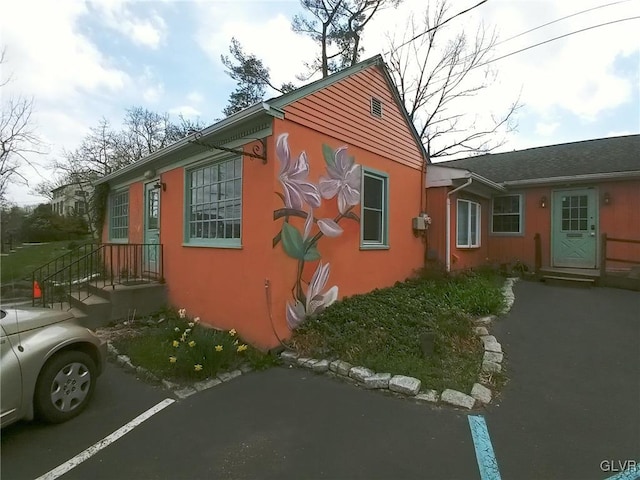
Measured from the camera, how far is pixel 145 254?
7562 mm

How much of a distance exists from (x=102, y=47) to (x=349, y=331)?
22.4 feet

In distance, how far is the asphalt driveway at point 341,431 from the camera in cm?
236

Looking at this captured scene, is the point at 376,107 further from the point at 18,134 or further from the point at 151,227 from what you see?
the point at 18,134

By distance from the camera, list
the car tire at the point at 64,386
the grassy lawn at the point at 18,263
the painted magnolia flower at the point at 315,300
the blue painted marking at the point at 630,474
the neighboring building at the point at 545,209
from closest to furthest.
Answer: the blue painted marking at the point at 630,474, the car tire at the point at 64,386, the grassy lawn at the point at 18,263, the painted magnolia flower at the point at 315,300, the neighboring building at the point at 545,209

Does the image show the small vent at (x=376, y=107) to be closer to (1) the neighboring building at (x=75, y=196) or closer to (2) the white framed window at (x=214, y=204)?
(2) the white framed window at (x=214, y=204)

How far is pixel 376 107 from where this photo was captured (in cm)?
682

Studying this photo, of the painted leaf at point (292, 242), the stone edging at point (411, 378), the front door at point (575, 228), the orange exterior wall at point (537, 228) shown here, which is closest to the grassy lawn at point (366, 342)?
the stone edging at point (411, 378)

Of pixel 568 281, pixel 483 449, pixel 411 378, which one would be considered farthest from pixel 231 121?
pixel 568 281

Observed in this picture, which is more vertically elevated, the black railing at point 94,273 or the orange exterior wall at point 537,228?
the orange exterior wall at point 537,228

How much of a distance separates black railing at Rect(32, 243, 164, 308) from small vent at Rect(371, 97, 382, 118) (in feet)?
17.2

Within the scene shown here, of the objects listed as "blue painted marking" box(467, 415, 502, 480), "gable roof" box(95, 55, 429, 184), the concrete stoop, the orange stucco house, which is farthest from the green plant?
"gable roof" box(95, 55, 429, 184)

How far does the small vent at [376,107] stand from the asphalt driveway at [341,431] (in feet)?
16.6

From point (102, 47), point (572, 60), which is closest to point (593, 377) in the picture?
point (572, 60)

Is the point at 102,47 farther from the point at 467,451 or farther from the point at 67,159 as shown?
the point at 67,159
